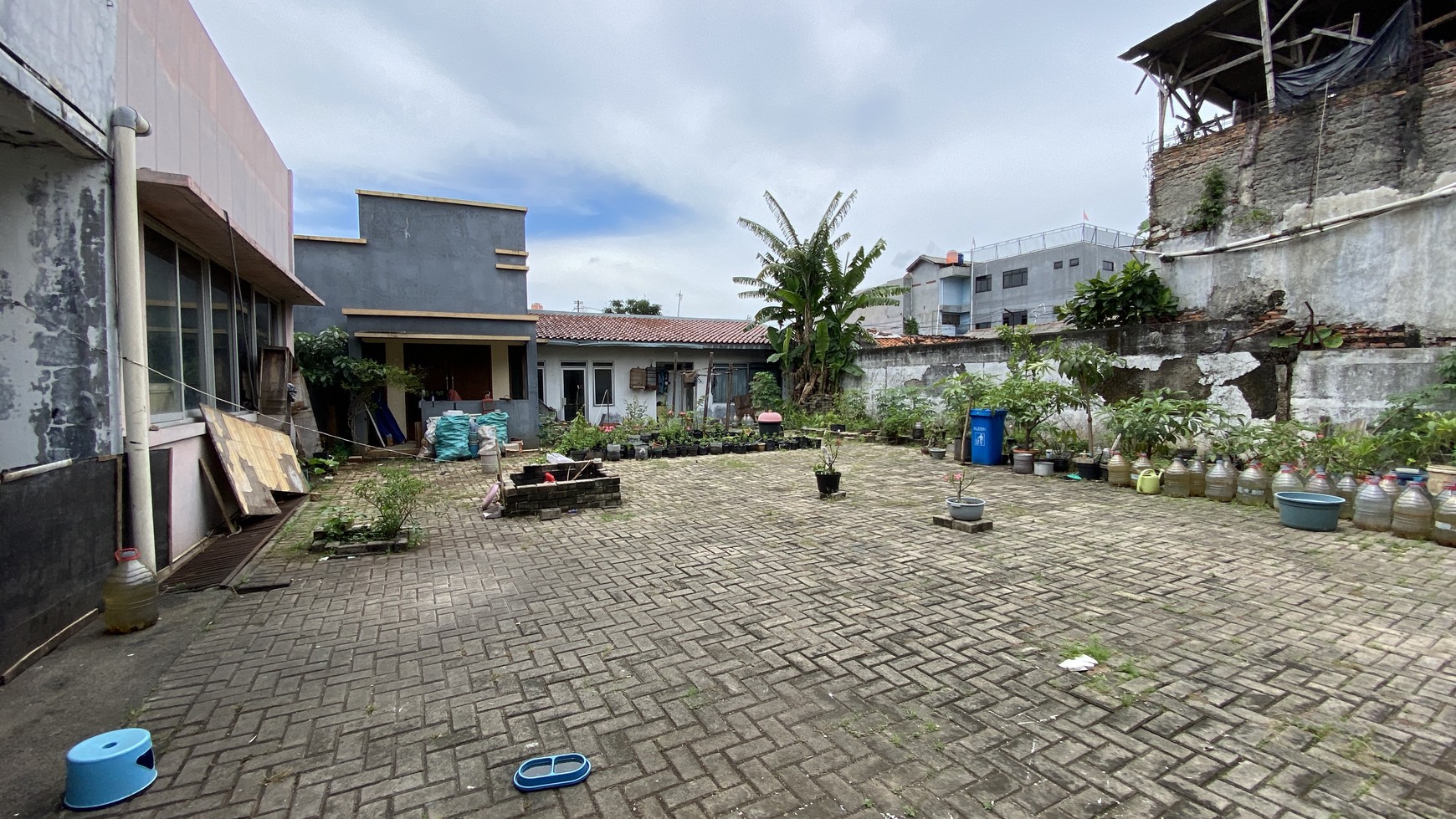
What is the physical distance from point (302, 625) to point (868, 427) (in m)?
13.2

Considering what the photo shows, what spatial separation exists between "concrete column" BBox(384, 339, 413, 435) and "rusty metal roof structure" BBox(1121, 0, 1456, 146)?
18.0m

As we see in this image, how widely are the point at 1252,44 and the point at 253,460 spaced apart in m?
18.9

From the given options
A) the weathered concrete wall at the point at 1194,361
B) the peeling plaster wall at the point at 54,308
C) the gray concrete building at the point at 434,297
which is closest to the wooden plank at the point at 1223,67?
the weathered concrete wall at the point at 1194,361

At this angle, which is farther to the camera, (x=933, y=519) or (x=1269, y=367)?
(x=1269, y=367)

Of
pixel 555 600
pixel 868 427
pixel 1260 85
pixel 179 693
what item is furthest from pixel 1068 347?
pixel 179 693

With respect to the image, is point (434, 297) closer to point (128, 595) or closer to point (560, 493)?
point (560, 493)

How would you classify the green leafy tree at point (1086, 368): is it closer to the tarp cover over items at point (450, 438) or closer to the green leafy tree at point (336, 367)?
the tarp cover over items at point (450, 438)

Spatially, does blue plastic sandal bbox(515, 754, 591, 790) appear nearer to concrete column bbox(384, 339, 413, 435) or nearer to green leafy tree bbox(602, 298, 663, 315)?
concrete column bbox(384, 339, 413, 435)

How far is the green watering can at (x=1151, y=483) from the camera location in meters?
8.15

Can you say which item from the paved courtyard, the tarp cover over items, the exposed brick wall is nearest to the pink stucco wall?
the paved courtyard

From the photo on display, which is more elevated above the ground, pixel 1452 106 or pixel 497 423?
pixel 1452 106

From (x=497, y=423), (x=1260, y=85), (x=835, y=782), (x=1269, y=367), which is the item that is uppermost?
(x=1260, y=85)

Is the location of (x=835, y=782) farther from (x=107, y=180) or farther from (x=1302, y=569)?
(x=107, y=180)

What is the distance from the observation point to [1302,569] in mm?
4934
